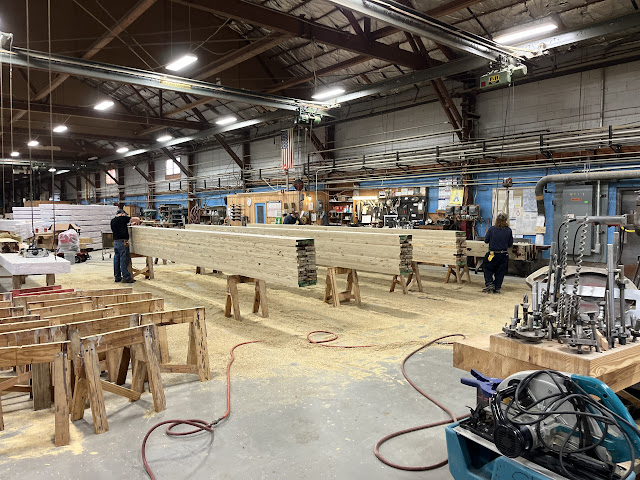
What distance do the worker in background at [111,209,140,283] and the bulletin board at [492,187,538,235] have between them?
1038 cm

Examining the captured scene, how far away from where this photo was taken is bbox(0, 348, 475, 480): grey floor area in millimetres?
3068

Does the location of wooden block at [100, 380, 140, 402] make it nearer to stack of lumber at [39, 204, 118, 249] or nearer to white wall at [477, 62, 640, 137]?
white wall at [477, 62, 640, 137]

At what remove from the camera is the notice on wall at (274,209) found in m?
18.8

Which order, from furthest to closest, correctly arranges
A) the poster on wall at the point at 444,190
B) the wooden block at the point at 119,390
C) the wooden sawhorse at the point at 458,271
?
the poster on wall at the point at 444,190 → the wooden sawhorse at the point at 458,271 → the wooden block at the point at 119,390

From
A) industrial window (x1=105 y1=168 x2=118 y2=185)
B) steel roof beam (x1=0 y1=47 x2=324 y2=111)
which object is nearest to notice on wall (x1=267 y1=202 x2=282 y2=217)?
steel roof beam (x1=0 y1=47 x2=324 y2=111)

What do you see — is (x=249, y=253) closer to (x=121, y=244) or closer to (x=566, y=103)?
(x=121, y=244)

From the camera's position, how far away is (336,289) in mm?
8391

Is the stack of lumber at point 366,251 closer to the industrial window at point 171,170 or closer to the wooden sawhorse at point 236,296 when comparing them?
the wooden sawhorse at point 236,296

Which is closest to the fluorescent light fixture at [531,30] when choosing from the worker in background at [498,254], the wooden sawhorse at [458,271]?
the worker in background at [498,254]

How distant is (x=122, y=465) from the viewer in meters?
3.13

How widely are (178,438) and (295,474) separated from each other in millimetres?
1094

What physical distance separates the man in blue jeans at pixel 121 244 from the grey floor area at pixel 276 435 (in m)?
7.66

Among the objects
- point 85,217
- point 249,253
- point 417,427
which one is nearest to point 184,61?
point 249,253

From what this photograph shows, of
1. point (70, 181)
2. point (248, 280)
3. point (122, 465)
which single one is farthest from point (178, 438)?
point (70, 181)
